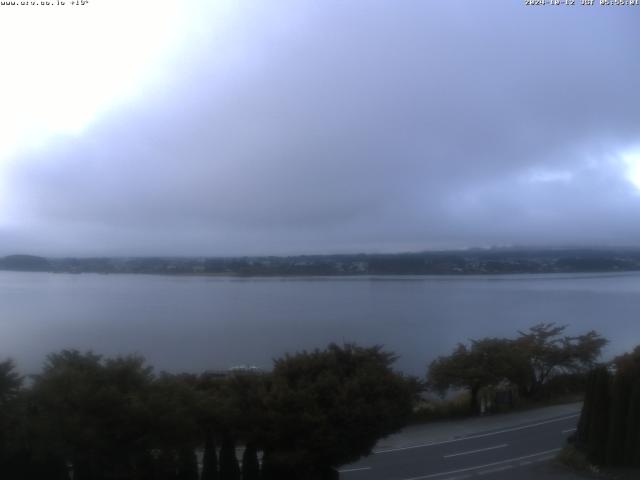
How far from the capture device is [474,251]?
63625 mm

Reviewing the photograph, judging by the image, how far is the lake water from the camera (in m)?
32.0

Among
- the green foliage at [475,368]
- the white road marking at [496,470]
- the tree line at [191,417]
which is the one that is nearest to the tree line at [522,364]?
the green foliage at [475,368]

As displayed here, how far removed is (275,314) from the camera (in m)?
46.2

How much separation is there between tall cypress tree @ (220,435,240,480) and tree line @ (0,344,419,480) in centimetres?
2

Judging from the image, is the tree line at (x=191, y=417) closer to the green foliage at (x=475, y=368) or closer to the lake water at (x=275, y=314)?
the lake water at (x=275, y=314)

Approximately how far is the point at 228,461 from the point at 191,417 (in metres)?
1.60

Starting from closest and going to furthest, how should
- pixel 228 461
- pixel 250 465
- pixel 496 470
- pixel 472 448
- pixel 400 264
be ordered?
pixel 228 461 < pixel 250 465 < pixel 496 470 < pixel 472 448 < pixel 400 264

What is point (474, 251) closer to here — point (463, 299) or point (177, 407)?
point (463, 299)

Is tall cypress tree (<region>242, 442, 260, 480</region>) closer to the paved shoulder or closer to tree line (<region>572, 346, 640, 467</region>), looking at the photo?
the paved shoulder

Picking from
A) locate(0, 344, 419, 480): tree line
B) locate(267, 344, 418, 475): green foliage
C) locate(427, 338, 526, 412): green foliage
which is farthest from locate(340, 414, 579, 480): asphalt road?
locate(427, 338, 526, 412): green foliage

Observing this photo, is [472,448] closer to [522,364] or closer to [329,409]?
[329,409]

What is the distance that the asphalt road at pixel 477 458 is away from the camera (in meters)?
15.7

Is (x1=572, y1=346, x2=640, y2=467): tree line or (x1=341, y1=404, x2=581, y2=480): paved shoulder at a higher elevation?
(x1=572, y1=346, x2=640, y2=467): tree line

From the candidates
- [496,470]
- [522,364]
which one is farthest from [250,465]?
[522,364]
